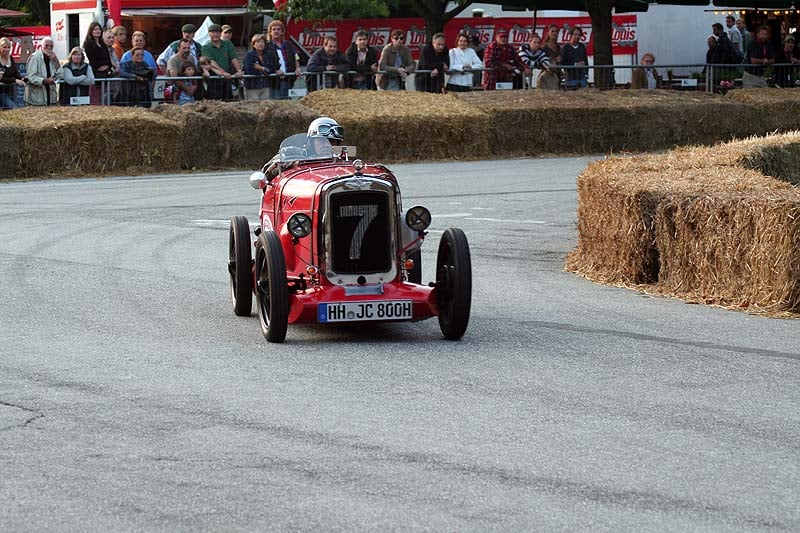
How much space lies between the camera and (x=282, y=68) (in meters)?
24.8

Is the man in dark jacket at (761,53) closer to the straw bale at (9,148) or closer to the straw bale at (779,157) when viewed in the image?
the straw bale at (779,157)

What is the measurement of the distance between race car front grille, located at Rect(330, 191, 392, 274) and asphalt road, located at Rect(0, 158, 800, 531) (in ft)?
1.45

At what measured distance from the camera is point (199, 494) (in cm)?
514

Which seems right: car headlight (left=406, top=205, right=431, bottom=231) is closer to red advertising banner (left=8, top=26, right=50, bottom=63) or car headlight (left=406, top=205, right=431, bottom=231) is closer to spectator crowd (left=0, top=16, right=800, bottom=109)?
spectator crowd (left=0, top=16, right=800, bottom=109)

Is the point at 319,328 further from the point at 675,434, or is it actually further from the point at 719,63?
the point at 719,63

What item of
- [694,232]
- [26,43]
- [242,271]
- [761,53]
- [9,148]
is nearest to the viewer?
[242,271]

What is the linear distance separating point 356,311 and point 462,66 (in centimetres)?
1871

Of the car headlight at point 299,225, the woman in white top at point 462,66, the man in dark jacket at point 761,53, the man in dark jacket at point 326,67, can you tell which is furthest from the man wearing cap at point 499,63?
the car headlight at point 299,225

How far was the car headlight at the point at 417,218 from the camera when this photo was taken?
28.0ft

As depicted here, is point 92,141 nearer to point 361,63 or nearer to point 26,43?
point 361,63

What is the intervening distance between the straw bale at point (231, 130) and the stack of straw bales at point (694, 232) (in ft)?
34.9

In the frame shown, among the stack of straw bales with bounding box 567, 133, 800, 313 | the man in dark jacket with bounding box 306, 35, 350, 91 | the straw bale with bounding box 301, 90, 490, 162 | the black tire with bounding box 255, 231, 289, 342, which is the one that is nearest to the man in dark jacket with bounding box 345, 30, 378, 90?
the man in dark jacket with bounding box 306, 35, 350, 91

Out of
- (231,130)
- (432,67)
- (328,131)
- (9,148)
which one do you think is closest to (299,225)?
(328,131)

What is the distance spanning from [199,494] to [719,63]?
25.8 meters
